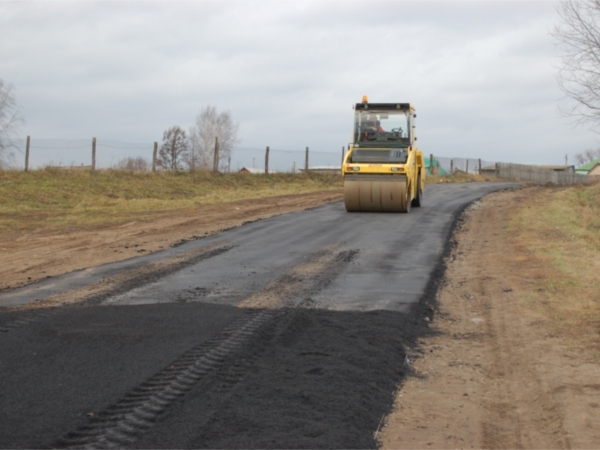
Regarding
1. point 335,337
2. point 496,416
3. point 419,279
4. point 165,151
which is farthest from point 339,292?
point 165,151

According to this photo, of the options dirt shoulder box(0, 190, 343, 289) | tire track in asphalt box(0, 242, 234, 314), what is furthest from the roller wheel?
tire track in asphalt box(0, 242, 234, 314)

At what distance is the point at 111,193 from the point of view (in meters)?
28.6

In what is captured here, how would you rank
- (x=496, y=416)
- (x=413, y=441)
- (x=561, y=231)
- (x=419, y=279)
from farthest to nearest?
(x=561, y=231) → (x=419, y=279) → (x=496, y=416) → (x=413, y=441)

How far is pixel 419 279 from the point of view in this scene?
37.1 ft

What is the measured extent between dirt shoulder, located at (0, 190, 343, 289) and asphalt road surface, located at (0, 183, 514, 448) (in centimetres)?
85

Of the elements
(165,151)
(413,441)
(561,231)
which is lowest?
(413,441)

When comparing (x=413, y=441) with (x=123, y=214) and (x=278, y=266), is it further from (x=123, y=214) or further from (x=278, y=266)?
(x=123, y=214)

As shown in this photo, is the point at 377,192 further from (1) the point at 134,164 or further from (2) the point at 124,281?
(1) the point at 134,164

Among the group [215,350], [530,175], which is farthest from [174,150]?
[215,350]

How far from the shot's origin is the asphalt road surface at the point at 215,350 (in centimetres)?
507

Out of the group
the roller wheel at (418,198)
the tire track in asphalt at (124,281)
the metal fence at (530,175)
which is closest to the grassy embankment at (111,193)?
the tire track in asphalt at (124,281)

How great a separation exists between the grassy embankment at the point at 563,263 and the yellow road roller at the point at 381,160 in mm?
3272

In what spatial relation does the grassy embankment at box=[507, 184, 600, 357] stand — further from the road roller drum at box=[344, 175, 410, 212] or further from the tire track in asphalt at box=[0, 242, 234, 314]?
the tire track in asphalt at box=[0, 242, 234, 314]

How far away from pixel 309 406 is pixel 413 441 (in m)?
0.84
